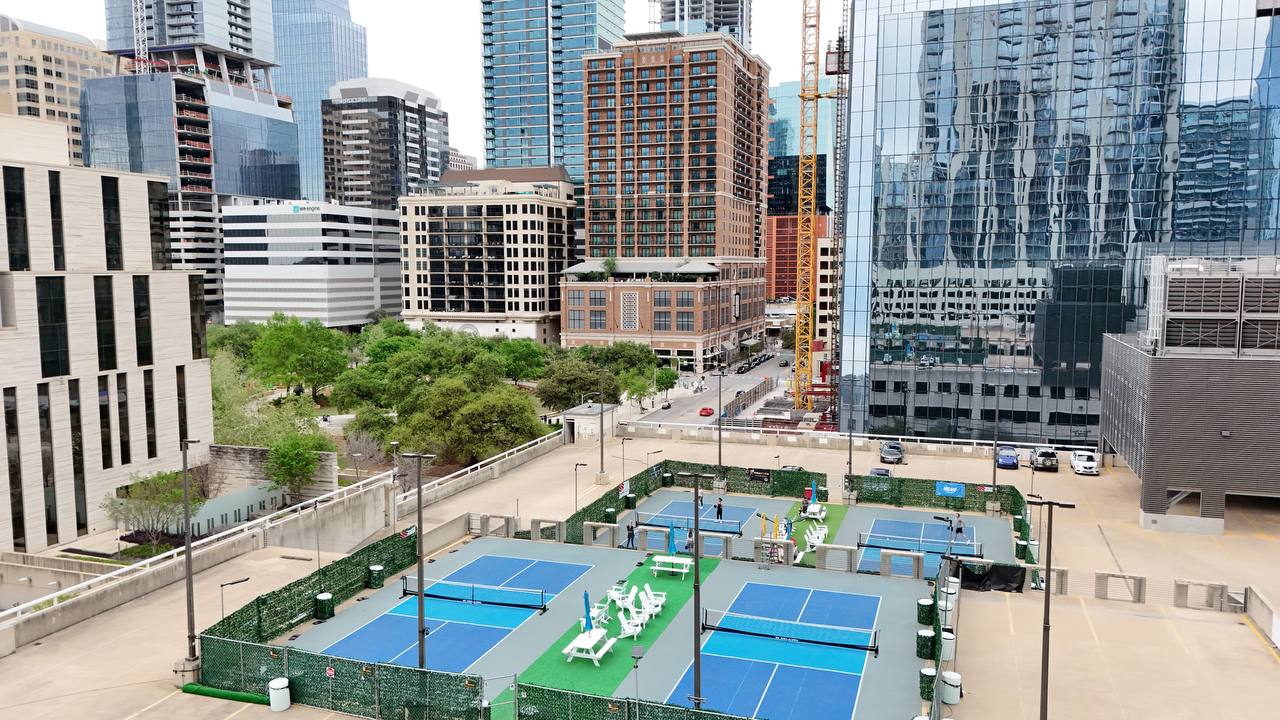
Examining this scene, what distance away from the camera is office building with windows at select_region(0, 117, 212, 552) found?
138ft

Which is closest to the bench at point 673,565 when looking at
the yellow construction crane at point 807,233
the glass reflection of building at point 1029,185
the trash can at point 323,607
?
the trash can at point 323,607

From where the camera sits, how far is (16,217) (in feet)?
141

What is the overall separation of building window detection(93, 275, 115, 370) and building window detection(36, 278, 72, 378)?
5.68ft

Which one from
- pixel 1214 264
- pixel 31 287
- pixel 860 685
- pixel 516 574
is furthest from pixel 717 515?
pixel 31 287

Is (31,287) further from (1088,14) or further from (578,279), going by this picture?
(578,279)

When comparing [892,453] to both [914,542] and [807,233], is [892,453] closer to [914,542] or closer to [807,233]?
[914,542]

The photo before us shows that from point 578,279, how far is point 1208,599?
110830 mm

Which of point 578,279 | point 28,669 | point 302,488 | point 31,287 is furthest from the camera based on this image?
point 578,279

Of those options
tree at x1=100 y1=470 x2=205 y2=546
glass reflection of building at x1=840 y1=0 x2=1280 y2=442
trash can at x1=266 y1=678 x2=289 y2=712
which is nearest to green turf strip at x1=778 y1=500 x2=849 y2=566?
trash can at x1=266 y1=678 x2=289 y2=712

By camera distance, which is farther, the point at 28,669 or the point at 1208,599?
the point at 1208,599

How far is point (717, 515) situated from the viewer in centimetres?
4900

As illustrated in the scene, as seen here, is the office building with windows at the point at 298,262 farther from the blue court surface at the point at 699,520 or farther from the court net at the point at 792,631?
the court net at the point at 792,631

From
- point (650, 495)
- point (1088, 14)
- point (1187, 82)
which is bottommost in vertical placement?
point (650, 495)

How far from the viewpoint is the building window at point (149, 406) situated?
4872cm
